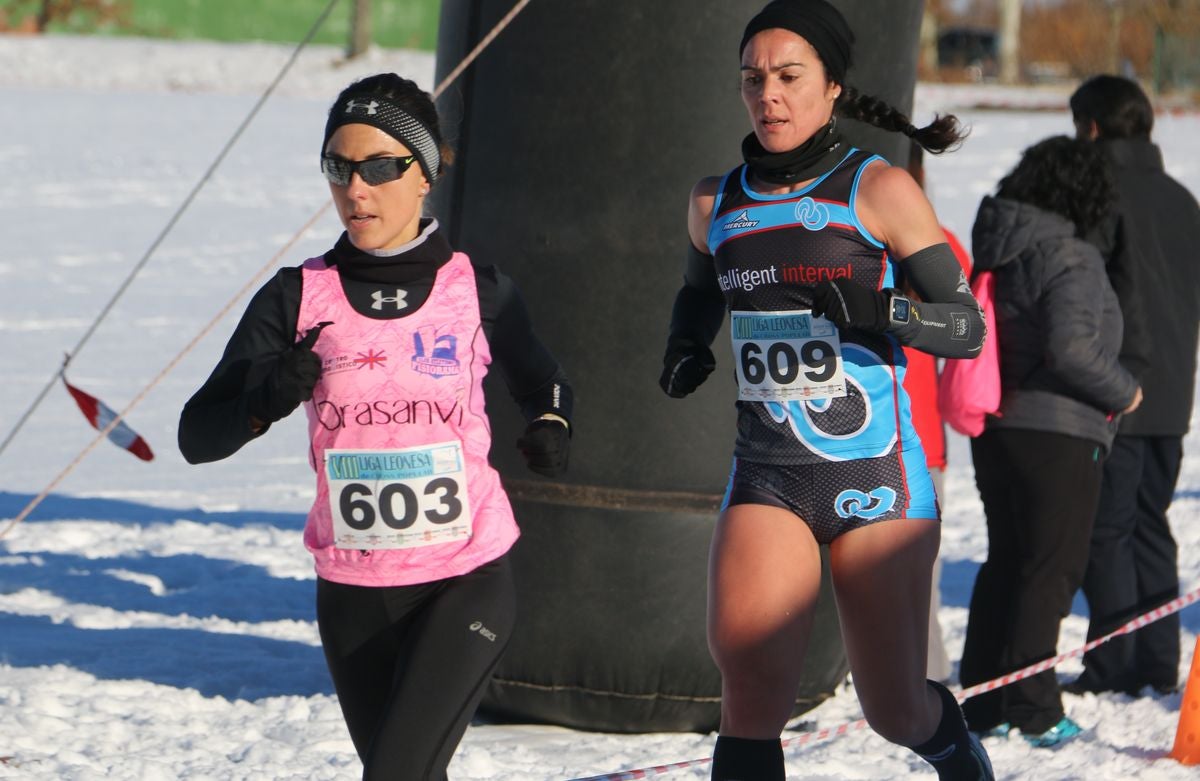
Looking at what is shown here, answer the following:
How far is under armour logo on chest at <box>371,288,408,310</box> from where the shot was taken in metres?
3.40

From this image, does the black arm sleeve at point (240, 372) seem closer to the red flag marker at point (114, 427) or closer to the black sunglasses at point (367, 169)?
the black sunglasses at point (367, 169)

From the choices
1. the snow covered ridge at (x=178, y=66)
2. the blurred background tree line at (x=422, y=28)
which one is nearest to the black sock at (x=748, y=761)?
the snow covered ridge at (x=178, y=66)

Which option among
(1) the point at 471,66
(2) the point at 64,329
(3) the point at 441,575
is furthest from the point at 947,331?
(2) the point at 64,329

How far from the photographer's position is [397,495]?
11.0ft

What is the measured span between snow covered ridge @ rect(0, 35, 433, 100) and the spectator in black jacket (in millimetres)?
20989

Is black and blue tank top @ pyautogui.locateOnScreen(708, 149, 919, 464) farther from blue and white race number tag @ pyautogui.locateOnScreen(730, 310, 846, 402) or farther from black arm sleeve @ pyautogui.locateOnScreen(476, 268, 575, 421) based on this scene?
black arm sleeve @ pyautogui.locateOnScreen(476, 268, 575, 421)

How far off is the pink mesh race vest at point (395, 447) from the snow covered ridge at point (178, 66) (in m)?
22.8

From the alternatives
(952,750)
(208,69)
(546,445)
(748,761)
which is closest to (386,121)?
(546,445)

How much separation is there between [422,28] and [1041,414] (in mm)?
30495

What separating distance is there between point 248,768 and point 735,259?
2.18 m

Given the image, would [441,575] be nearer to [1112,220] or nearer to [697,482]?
[697,482]

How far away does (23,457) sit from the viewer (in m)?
9.45

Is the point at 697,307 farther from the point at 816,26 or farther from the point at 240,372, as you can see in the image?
the point at 240,372

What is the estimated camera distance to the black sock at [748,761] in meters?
3.41
